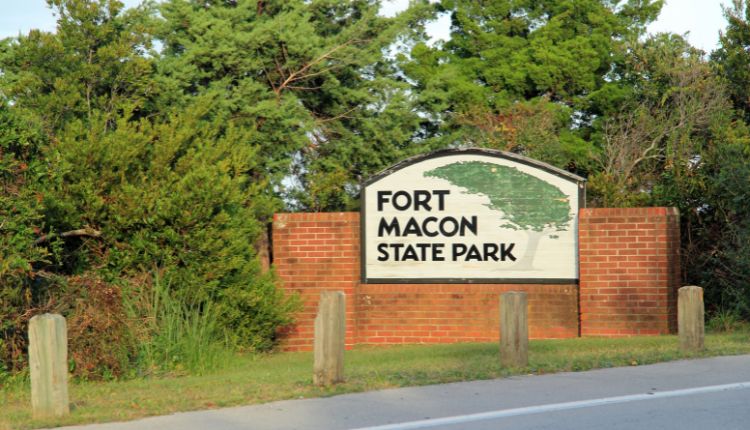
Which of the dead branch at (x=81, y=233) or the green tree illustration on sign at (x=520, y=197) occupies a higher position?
the green tree illustration on sign at (x=520, y=197)

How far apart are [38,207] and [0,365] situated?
76.5 inches

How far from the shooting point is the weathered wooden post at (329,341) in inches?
375

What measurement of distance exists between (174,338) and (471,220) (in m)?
5.57

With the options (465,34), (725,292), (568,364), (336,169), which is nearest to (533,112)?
(336,169)

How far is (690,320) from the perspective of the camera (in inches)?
458

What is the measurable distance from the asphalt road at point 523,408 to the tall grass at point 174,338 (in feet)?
15.9

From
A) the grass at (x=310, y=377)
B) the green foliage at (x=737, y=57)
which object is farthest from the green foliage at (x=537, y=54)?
the grass at (x=310, y=377)

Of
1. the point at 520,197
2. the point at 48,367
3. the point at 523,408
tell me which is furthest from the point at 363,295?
the point at 48,367

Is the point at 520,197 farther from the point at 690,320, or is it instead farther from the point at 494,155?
the point at 690,320

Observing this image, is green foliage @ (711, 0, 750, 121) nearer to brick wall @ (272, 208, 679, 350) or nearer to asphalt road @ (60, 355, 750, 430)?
brick wall @ (272, 208, 679, 350)

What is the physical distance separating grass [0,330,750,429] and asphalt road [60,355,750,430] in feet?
1.06

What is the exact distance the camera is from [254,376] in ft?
37.2

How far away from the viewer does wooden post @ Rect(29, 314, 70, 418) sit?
27.2ft

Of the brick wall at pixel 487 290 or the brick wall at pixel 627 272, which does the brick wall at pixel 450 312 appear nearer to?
the brick wall at pixel 487 290
